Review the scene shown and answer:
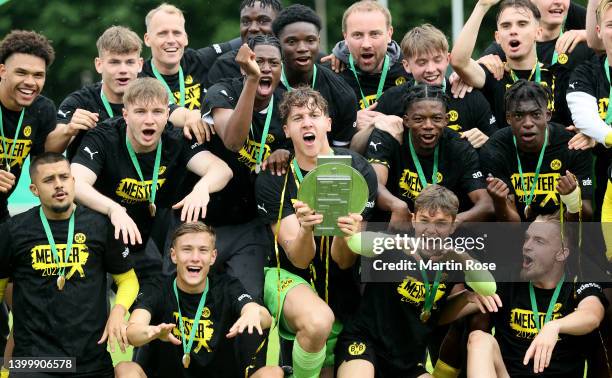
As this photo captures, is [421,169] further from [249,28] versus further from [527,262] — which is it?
[249,28]

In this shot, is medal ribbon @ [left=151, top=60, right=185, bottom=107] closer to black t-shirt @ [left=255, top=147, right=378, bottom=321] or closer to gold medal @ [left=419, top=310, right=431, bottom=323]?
black t-shirt @ [left=255, top=147, right=378, bottom=321]

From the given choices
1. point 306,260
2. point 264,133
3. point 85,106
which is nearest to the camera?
point 306,260

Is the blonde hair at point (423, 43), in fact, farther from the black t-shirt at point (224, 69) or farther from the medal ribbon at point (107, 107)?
the medal ribbon at point (107, 107)

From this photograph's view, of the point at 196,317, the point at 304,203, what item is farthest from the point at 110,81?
the point at 304,203

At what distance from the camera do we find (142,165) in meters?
8.59

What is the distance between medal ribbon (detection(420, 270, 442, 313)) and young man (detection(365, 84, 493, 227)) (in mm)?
525

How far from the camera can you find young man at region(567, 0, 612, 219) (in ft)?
27.1

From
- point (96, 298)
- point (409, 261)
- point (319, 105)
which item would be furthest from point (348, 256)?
point (96, 298)

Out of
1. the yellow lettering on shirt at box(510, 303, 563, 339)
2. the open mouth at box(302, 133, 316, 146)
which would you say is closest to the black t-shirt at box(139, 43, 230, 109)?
the open mouth at box(302, 133, 316, 146)

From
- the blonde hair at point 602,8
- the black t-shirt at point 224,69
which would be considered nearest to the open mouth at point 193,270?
the black t-shirt at point 224,69

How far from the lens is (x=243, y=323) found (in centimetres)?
770

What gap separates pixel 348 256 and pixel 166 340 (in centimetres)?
122

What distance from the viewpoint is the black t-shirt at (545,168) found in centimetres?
836

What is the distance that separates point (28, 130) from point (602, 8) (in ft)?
12.8
